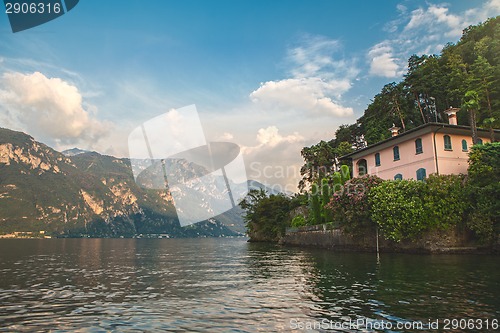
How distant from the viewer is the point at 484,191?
94.9ft

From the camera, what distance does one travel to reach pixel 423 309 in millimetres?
9781

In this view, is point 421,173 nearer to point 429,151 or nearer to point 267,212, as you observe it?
point 429,151

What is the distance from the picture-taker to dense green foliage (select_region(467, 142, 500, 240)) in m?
28.2

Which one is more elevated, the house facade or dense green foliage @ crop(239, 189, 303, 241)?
the house facade

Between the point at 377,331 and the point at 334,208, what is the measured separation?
28.8 meters

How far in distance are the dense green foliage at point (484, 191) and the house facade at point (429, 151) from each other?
461 cm

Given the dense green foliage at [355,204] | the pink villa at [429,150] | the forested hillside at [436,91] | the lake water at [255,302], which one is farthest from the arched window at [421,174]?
the lake water at [255,302]

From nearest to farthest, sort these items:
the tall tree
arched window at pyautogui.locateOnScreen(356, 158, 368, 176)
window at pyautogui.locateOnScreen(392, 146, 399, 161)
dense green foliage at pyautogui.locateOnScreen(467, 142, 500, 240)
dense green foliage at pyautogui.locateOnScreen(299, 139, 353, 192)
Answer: dense green foliage at pyautogui.locateOnScreen(467, 142, 500, 240) < the tall tree < window at pyautogui.locateOnScreen(392, 146, 399, 161) < arched window at pyautogui.locateOnScreen(356, 158, 368, 176) < dense green foliage at pyautogui.locateOnScreen(299, 139, 353, 192)

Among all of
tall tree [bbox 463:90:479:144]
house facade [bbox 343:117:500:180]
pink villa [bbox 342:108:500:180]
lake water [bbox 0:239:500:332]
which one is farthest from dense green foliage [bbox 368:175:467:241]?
lake water [bbox 0:239:500:332]

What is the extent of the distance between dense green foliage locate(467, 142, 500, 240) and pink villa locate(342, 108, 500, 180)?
476cm

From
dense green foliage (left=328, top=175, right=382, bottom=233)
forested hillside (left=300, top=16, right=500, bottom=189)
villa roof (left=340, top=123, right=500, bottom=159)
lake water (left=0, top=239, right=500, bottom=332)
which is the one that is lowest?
lake water (left=0, top=239, right=500, bottom=332)

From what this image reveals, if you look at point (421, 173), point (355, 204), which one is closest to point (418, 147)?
point (421, 173)

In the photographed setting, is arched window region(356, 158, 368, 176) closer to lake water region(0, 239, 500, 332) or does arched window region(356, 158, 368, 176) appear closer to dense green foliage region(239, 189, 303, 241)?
dense green foliage region(239, 189, 303, 241)

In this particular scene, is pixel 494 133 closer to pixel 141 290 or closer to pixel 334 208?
pixel 334 208
